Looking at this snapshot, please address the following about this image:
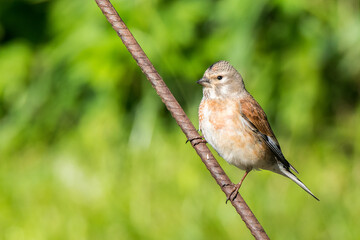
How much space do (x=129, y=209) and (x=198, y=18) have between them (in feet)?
5.37

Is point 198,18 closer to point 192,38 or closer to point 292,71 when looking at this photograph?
point 192,38

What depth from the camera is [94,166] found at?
4.45 m

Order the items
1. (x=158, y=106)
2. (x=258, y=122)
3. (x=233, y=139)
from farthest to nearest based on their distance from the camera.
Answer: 1. (x=158, y=106)
2. (x=258, y=122)
3. (x=233, y=139)

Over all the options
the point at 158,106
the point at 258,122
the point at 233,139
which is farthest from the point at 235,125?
the point at 158,106

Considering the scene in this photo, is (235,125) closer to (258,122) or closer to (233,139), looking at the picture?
(233,139)

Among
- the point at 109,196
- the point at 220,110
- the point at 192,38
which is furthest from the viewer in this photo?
the point at 192,38

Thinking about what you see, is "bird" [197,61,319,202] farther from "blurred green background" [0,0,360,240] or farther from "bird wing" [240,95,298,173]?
"blurred green background" [0,0,360,240]

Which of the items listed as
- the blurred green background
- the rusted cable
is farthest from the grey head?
the blurred green background

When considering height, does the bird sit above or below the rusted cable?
below

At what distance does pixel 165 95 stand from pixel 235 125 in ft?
4.59

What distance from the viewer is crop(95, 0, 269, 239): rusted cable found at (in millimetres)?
1127

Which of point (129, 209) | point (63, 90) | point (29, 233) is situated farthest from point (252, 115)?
point (63, 90)

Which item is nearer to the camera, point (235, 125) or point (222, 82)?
point (222, 82)

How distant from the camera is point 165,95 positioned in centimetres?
116
